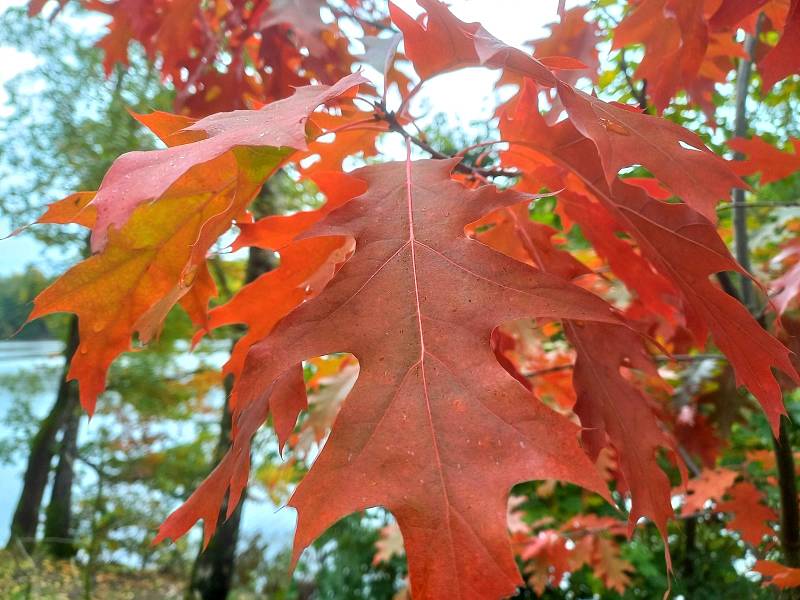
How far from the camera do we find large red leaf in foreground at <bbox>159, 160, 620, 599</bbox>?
1.17ft

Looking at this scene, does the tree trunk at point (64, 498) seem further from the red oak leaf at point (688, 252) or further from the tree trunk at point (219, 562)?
the red oak leaf at point (688, 252)

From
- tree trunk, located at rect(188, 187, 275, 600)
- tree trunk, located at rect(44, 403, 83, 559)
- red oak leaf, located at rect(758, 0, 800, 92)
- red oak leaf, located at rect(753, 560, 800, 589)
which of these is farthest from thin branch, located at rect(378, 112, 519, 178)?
tree trunk, located at rect(44, 403, 83, 559)

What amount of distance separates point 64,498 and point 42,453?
0.40 meters

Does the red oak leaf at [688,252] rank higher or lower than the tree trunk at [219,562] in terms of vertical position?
higher

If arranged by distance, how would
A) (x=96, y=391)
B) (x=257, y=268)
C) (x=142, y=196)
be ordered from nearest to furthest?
(x=142, y=196), (x=96, y=391), (x=257, y=268)

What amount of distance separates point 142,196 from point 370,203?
0.69 ft

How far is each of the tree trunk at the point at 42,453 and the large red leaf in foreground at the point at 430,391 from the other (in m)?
2.77

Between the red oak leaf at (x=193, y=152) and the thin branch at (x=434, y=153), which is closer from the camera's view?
the red oak leaf at (x=193, y=152)

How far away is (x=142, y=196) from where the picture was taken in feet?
1.15

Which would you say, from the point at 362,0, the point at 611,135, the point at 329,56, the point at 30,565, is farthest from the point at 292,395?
the point at 30,565

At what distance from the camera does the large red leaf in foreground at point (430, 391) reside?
36cm

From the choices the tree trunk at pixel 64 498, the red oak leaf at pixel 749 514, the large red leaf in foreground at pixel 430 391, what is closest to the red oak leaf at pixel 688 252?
the large red leaf in foreground at pixel 430 391

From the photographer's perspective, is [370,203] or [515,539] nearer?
[370,203]

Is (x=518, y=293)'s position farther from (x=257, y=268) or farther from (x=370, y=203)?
(x=257, y=268)
